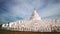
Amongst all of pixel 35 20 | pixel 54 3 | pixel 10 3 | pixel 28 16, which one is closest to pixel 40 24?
pixel 35 20

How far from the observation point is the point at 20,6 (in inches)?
76.8

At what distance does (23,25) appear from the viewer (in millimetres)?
1911

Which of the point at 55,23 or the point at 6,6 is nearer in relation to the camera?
the point at 55,23

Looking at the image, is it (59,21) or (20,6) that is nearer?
(59,21)

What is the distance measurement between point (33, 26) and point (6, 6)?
1.83 feet

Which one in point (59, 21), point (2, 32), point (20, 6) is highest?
point (20, 6)

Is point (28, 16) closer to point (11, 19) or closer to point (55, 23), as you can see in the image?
point (11, 19)

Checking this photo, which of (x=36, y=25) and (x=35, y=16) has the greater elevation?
(x=35, y=16)

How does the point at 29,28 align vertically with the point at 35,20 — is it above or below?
below

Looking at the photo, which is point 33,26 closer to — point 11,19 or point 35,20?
point 35,20

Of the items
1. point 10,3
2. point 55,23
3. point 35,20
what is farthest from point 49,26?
point 10,3

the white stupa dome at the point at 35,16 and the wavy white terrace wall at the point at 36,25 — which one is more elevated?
the white stupa dome at the point at 35,16

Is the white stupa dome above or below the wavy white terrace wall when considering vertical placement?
above

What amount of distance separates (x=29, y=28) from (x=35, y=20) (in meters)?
0.16
